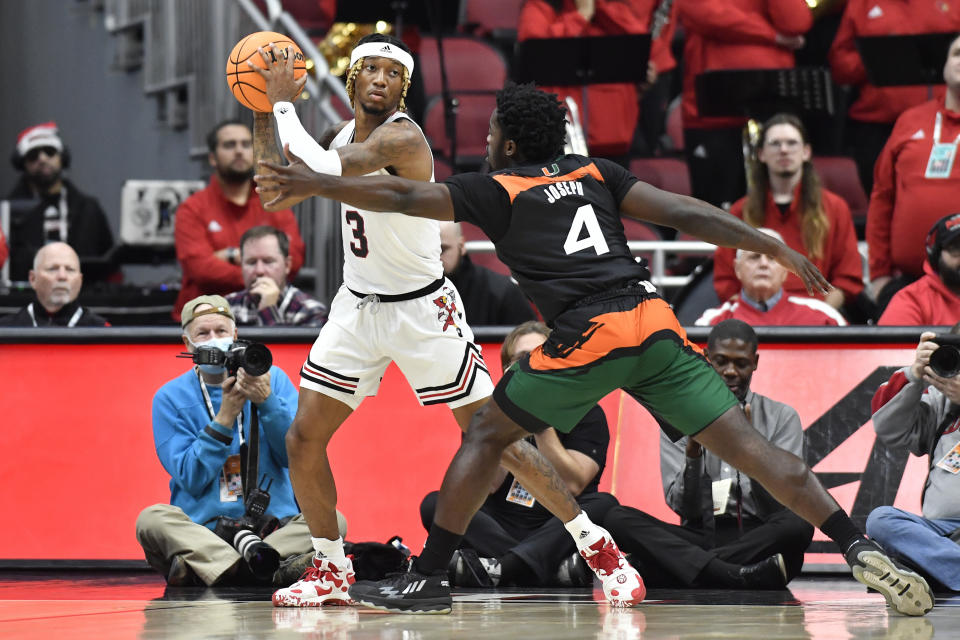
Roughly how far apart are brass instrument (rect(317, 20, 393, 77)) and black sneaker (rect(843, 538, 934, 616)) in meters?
7.99

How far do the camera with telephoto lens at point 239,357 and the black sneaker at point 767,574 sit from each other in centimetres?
245

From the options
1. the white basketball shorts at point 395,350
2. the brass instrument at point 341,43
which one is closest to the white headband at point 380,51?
the white basketball shorts at point 395,350

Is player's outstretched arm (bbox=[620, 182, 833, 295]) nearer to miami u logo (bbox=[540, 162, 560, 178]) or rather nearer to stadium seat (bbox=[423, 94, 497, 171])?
A: miami u logo (bbox=[540, 162, 560, 178])

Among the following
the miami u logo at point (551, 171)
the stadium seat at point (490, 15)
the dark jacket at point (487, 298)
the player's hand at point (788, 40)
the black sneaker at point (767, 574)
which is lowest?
the black sneaker at point (767, 574)

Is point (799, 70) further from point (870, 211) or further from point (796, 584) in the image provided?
point (796, 584)

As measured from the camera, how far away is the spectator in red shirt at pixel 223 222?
9.18m

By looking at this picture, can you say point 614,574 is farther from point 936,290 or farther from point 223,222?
point 223,222

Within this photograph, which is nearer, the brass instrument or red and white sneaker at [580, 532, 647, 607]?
red and white sneaker at [580, 532, 647, 607]

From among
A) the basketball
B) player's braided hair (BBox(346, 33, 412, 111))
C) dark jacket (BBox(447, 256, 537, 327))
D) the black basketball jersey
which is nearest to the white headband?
player's braided hair (BBox(346, 33, 412, 111))

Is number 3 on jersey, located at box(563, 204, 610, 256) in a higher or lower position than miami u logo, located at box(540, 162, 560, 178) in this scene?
lower

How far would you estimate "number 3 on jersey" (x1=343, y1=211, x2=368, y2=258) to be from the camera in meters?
5.72

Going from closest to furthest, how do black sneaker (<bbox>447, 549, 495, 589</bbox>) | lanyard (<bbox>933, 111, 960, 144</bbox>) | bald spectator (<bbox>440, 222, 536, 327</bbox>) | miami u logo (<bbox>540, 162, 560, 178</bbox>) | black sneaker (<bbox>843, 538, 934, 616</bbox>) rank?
1. black sneaker (<bbox>843, 538, 934, 616</bbox>)
2. miami u logo (<bbox>540, 162, 560, 178</bbox>)
3. black sneaker (<bbox>447, 549, 495, 589</bbox>)
4. bald spectator (<bbox>440, 222, 536, 327</bbox>)
5. lanyard (<bbox>933, 111, 960, 144</bbox>)

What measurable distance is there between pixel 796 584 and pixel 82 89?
9.34 m

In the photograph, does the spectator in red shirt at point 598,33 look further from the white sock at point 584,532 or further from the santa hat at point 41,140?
the white sock at point 584,532
